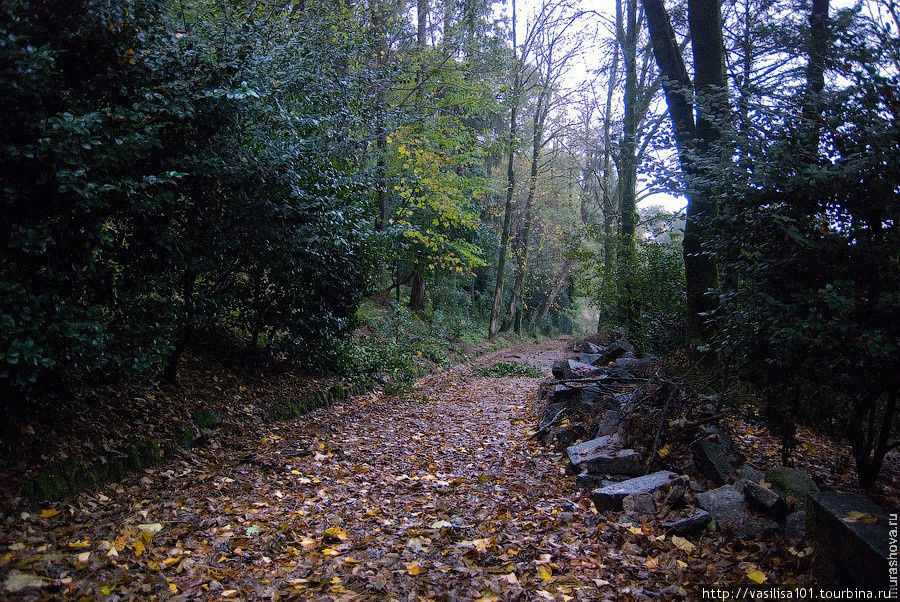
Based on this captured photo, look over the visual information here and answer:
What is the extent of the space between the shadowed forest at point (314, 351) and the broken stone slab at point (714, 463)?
1.9 inches

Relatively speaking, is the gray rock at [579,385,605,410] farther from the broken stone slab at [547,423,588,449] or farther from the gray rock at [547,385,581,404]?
the broken stone slab at [547,423,588,449]

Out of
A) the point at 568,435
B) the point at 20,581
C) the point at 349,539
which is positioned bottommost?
the point at 349,539

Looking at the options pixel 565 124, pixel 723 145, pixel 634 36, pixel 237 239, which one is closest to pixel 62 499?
pixel 237 239

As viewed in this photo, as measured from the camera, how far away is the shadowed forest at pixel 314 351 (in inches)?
129

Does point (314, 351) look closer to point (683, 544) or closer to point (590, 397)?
point (590, 397)

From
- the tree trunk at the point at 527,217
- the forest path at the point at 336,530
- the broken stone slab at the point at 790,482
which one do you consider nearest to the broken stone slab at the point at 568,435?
the forest path at the point at 336,530

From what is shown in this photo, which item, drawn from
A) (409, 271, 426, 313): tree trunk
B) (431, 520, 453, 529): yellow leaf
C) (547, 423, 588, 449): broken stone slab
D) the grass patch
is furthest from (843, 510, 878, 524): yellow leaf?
(409, 271, 426, 313): tree trunk

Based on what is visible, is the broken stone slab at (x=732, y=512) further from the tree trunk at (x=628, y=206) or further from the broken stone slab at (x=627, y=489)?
the tree trunk at (x=628, y=206)

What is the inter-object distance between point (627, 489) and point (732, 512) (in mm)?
836

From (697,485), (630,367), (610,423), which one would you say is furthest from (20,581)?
(630,367)

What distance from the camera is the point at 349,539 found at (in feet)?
12.9

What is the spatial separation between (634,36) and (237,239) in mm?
14162

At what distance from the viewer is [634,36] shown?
15.3m

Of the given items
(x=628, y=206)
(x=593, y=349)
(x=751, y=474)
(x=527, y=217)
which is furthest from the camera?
(x=527, y=217)
